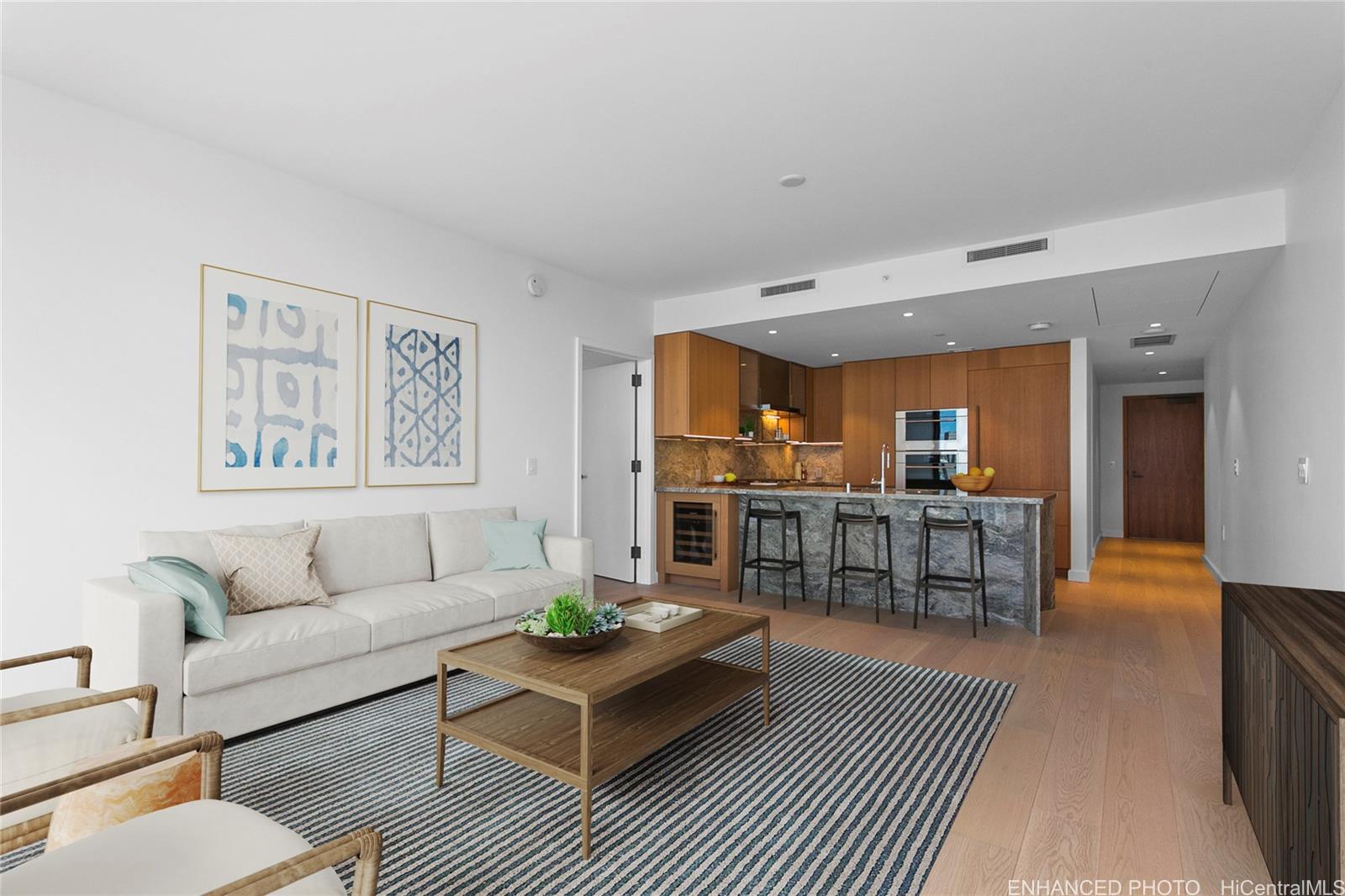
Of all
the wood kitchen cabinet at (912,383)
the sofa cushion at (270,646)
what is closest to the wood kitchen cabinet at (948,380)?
the wood kitchen cabinet at (912,383)

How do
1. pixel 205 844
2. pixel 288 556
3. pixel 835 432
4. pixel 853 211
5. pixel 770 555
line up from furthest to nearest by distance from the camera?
pixel 835 432 → pixel 770 555 → pixel 853 211 → pixel 288 556 → pixel 205 844

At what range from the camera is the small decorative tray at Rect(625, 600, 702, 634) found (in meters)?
2.79

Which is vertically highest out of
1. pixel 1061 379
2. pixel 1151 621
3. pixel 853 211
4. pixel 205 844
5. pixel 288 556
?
pixel 853 211

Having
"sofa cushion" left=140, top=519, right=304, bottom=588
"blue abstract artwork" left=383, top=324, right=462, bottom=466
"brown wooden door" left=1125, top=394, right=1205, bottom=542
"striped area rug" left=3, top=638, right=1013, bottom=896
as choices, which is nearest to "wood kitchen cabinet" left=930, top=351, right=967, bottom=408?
"striped area rug" left=3, top=638, right=1013, bottom=896

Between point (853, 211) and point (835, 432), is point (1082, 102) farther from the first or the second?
point (835, 432)

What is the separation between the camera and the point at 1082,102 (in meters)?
2.78

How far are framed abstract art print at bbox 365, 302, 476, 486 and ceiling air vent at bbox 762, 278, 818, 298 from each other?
249 cm

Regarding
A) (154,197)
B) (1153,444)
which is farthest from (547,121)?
(1153,444)

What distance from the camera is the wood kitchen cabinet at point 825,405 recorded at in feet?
27.6

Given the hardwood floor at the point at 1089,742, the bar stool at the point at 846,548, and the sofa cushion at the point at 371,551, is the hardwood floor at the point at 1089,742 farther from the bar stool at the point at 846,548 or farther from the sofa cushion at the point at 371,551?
the sofa cushion at the point at 371,551

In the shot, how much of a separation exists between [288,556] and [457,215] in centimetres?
226

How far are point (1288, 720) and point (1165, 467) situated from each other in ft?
33.2

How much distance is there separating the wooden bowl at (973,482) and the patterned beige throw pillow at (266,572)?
4224mm

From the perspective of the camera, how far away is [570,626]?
7.95 ft
